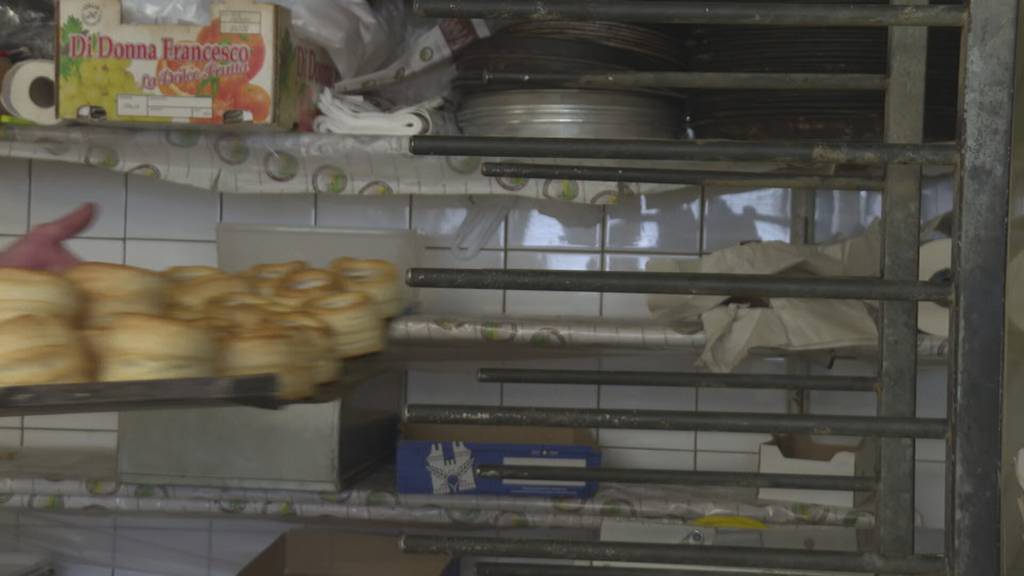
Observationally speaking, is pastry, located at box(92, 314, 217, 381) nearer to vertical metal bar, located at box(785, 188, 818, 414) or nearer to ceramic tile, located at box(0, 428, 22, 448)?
vertical metal bar, located at box(785, 188, 818, 414)

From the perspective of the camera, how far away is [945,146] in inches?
34.4

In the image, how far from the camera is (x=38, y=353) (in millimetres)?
923

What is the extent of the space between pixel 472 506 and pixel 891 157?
1.44 metres

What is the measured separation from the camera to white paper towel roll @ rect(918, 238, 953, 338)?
6.37ft

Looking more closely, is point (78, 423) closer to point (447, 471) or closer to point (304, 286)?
point (447, 471)

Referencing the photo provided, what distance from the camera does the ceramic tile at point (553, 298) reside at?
8.58 feet

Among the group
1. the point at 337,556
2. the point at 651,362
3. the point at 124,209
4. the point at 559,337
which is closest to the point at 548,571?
the point at 559,337

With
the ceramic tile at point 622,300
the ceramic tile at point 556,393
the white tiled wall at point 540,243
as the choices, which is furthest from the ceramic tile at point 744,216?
the ceramic tile at point 556,393

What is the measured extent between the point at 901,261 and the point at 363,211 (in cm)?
175

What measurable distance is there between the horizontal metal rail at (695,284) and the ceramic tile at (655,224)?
170cm

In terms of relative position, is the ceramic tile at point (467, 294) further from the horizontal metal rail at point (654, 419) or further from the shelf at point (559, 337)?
the horizontal metal rail at point (654, 419)

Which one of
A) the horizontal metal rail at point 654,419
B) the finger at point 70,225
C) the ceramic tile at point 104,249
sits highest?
the ceramic tile at point 104,249

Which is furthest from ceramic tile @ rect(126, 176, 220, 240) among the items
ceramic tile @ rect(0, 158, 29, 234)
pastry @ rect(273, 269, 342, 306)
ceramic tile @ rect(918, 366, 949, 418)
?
ceramic tile @ rect(918, 366, 949, 418)

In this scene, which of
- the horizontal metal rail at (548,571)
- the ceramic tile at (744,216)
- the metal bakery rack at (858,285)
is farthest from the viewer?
the ceramic tile at (744,216)
